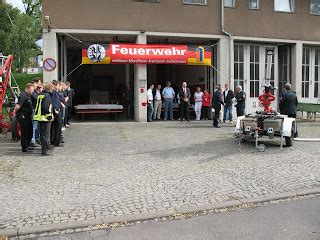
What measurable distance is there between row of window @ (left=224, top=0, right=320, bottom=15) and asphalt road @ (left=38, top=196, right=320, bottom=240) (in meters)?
15.6

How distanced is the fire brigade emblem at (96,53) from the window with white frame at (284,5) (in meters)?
8.88

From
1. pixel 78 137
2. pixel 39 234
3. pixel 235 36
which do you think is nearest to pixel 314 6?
pixel 235 36

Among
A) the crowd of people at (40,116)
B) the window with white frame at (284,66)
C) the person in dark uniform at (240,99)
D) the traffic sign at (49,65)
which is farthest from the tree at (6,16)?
the crowd of people at (40,116)

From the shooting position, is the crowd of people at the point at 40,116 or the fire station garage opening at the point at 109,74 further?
the fire station garage opening at the point at 109,74

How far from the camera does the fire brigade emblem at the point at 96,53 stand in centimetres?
1870

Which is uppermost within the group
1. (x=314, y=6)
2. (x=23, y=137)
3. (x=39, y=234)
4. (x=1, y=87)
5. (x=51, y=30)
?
(x=314, y=6)

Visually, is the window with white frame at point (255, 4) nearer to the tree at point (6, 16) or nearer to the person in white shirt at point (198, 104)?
the person in white shirt at point (198, 104)

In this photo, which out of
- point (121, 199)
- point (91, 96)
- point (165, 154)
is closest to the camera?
point (121, 199)

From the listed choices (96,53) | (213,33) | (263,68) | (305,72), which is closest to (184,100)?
(213,33)

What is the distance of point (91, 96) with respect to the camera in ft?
86.2

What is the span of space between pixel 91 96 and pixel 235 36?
9.80m

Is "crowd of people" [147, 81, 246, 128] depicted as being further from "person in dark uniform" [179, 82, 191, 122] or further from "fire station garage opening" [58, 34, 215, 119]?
"fire station garage opening" [58, 34, 215, 119]

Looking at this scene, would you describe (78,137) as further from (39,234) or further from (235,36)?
(235,36)

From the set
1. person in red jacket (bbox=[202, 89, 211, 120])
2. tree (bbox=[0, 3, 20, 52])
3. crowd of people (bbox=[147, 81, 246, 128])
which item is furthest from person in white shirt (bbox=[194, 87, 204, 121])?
tree (bbox=[0, 3, 20, 52])
